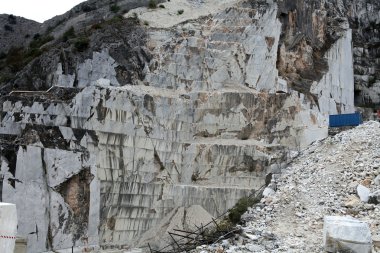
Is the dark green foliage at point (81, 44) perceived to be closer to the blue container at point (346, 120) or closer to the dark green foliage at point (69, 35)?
the dark green foliage at point (69, 35)

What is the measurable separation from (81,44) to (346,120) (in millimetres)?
13471

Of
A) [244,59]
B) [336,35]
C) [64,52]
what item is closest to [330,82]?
[336,35]

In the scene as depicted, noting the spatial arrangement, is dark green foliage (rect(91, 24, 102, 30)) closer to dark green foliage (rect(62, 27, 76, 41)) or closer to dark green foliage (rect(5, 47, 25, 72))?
dark green foliage (rect(62, 27, 76, 41))

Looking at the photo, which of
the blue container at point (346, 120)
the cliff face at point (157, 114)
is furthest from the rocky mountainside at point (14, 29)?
the blue container at point (346, 120)

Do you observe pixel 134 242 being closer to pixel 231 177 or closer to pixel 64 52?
pixel 231 177

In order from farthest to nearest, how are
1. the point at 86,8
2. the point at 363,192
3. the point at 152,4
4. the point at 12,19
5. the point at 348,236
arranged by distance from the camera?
the point at 12,19 < the point at 86,8 < the point at 152,4 < the point at 363,192 < the point at 348,236

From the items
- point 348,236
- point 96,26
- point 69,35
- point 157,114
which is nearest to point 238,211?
point 348,236

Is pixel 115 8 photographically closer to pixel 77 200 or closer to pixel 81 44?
pixel 81 44

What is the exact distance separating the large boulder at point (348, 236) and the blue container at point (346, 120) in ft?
39.5

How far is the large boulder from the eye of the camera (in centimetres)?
1351

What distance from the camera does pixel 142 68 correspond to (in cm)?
2773

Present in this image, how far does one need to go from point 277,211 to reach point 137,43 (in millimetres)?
14337

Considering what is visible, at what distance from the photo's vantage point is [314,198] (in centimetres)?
1795

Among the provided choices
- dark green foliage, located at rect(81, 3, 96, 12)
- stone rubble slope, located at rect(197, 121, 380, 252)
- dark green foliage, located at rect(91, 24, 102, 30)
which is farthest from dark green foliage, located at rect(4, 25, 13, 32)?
stone rubble slope, located at rect(197, 121, 380, 252)
